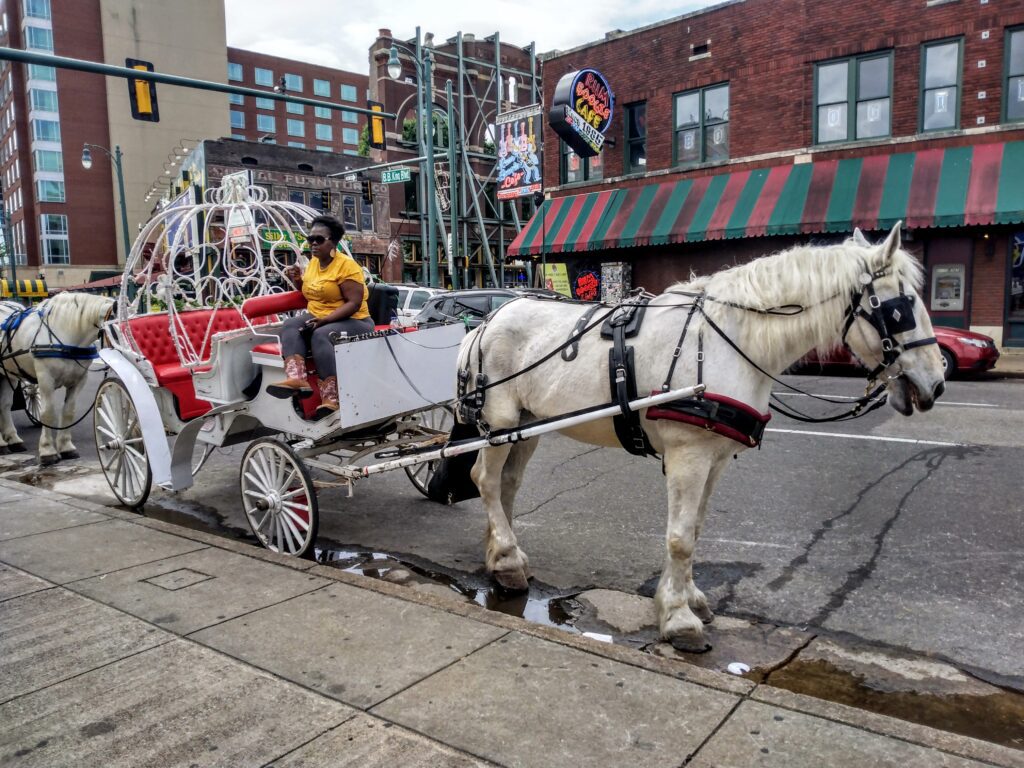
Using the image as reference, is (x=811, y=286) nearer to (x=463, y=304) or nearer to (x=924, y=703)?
(x=924, y=703)

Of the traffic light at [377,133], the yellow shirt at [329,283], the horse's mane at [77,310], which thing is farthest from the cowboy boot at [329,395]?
the traffic light at [377,133]

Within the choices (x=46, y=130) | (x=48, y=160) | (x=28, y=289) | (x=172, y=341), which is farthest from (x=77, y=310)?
(x=46, y=130)

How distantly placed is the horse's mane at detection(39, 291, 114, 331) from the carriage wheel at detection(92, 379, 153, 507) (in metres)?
2.09

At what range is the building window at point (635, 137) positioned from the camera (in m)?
23.4

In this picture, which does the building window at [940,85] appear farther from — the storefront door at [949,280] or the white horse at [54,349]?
the white horse at [54,349]

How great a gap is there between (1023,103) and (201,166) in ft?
130

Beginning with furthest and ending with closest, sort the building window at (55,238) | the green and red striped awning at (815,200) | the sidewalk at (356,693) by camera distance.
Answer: the building window at (55,238) < the green and red striped awning at (815,200) < the sidewalk at (356,693)

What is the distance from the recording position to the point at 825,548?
216 inches

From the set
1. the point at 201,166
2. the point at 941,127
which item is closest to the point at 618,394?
the point at 941,127

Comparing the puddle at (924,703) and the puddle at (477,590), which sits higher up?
the puddle at (924,703)

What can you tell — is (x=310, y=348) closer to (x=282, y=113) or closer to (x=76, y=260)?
(x=76, y=260)

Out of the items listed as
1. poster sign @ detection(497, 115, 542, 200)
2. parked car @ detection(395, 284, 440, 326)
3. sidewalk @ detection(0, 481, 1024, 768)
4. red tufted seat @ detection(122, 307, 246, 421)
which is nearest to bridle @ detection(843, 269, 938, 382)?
sidewalk @ detection(0, 481, 1024, 768)

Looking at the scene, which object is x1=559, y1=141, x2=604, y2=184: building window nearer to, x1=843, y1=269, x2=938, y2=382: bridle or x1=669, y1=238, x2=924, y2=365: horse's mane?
x1=669, y1=238, x2=924, y2=365: horse's mane

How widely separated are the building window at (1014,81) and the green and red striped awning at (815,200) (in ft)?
2.97
